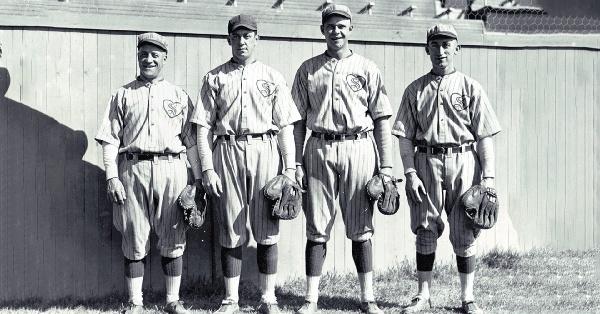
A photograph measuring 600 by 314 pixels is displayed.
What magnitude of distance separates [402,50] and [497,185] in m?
1.53

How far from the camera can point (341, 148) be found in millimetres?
5734

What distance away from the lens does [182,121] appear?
5805 mm

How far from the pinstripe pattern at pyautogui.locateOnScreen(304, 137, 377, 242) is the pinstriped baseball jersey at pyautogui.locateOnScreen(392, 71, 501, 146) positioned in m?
0.42

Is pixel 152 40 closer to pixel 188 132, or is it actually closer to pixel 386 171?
pixel 188 132

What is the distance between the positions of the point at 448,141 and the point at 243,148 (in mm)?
1433

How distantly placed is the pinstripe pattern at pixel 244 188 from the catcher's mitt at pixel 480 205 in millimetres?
1334

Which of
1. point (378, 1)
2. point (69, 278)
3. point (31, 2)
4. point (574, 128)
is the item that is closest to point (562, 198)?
point (574, 128)

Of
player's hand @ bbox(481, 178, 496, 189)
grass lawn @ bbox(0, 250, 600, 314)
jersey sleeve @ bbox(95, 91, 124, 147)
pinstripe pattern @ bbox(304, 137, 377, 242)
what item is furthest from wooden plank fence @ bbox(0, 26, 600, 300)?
player's hand @ bbox(481, 178, 496, 189)

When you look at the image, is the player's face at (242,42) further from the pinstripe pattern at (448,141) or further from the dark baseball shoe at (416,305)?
the dark baseball shoe at (416,305)

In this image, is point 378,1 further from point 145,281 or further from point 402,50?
→ point 145,281

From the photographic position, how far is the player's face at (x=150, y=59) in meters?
5.71

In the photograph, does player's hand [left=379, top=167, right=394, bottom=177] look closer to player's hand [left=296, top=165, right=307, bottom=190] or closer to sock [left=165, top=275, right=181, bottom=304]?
player's hand [left=296, top=165, right=307, bottom=190]

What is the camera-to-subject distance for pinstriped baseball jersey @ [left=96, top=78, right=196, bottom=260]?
565cm

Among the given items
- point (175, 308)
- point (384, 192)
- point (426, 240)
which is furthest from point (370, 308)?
point (175, 308)
